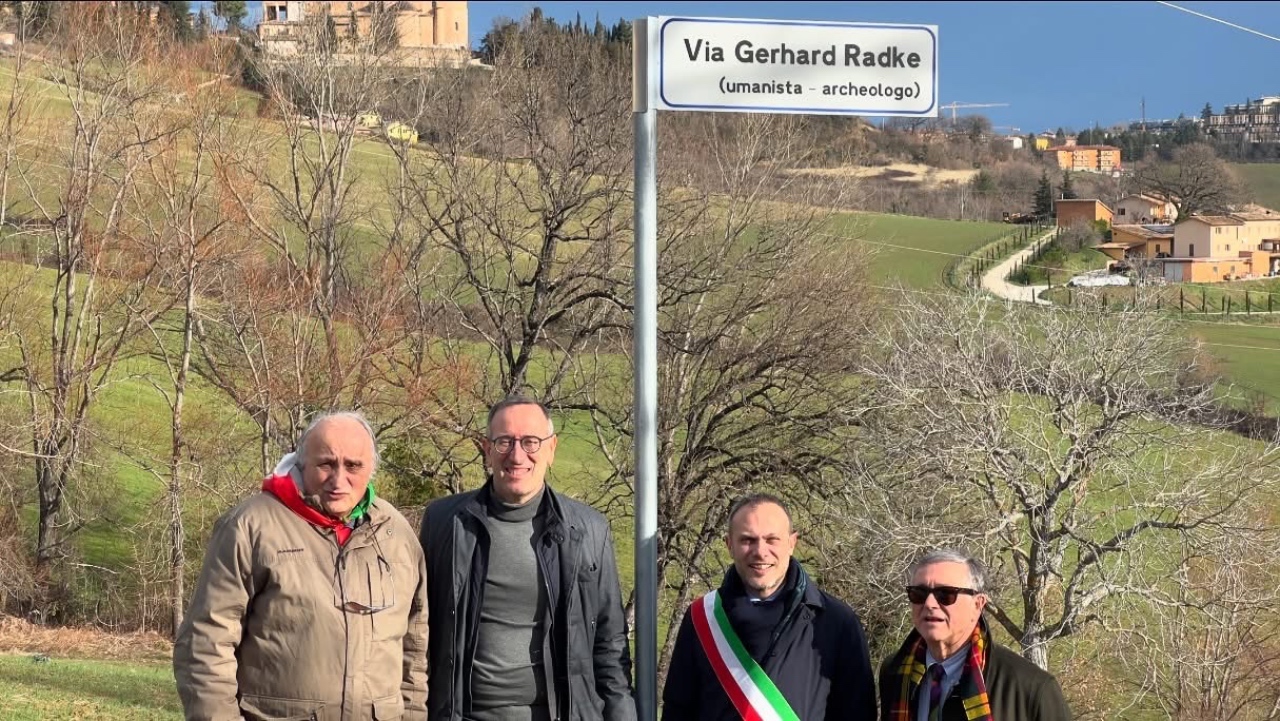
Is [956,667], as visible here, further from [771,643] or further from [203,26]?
[203,26]

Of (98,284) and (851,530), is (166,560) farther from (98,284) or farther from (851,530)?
(851,530)

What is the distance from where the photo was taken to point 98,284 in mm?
27375

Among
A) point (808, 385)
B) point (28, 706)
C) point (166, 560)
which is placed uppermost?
point (808, 385)

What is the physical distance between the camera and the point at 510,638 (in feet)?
11.6

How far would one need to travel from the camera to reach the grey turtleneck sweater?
11.6ft

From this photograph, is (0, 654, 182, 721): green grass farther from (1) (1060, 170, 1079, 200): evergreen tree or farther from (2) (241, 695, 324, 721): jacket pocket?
(1) (1060, 170, 1079, 200): evergreen tree

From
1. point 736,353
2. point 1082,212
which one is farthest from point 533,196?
point 1082,212

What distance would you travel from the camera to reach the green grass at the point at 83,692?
10.9m

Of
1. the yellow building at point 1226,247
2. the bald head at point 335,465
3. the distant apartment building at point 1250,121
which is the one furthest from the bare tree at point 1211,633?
the distant apartment building at point 1250,121

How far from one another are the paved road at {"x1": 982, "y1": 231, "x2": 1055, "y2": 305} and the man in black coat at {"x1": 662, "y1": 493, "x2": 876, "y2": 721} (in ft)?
97.1

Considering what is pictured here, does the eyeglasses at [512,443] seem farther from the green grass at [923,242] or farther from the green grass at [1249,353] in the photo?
the green grass at [923,242]

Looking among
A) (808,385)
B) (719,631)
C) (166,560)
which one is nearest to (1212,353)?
(808,385)

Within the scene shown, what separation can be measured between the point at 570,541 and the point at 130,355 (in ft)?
83.5

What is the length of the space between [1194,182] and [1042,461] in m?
32.7
